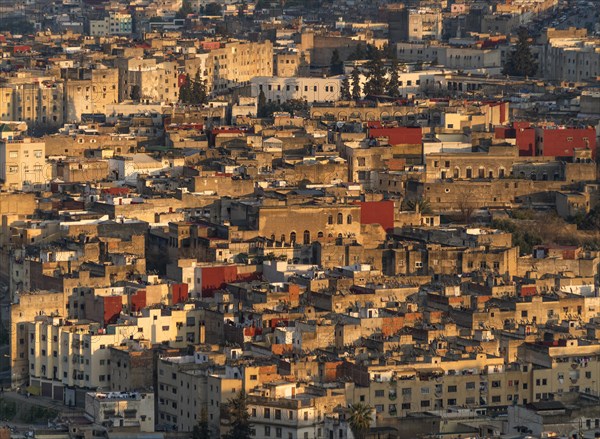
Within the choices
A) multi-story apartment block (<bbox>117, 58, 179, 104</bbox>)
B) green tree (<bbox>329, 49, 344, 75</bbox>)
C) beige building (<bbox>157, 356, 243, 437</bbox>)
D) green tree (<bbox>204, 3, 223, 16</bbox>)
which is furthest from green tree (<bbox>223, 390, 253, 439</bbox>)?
green tree (<bbox>204, 3, 223, 16</bbox>)

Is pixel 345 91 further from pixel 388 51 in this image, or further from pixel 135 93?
pixel 388 51

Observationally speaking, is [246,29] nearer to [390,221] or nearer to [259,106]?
[259,106]

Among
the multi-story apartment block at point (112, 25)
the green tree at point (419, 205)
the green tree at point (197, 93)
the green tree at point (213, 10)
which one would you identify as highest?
the green tree at point (419, 205)

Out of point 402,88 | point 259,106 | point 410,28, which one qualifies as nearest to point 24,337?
point 259,106

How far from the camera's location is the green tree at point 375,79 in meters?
98.2

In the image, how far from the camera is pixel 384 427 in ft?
178

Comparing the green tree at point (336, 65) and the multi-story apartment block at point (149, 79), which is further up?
the multi-story apartment block at point (149, 79)

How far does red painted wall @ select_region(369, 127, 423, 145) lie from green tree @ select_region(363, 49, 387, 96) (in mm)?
13455

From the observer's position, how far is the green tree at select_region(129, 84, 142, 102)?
323 feet

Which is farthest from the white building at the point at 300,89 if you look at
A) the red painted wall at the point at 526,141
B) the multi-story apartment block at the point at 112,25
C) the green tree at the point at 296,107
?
the multi-story apartment block at the point at 112,25

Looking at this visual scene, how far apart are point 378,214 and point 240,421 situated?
66.4 feet

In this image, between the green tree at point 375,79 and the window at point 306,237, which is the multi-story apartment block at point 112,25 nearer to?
the green tree at point 375,79

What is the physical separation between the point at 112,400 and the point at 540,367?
7.91 m

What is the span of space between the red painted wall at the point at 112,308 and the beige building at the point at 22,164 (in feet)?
56.9
